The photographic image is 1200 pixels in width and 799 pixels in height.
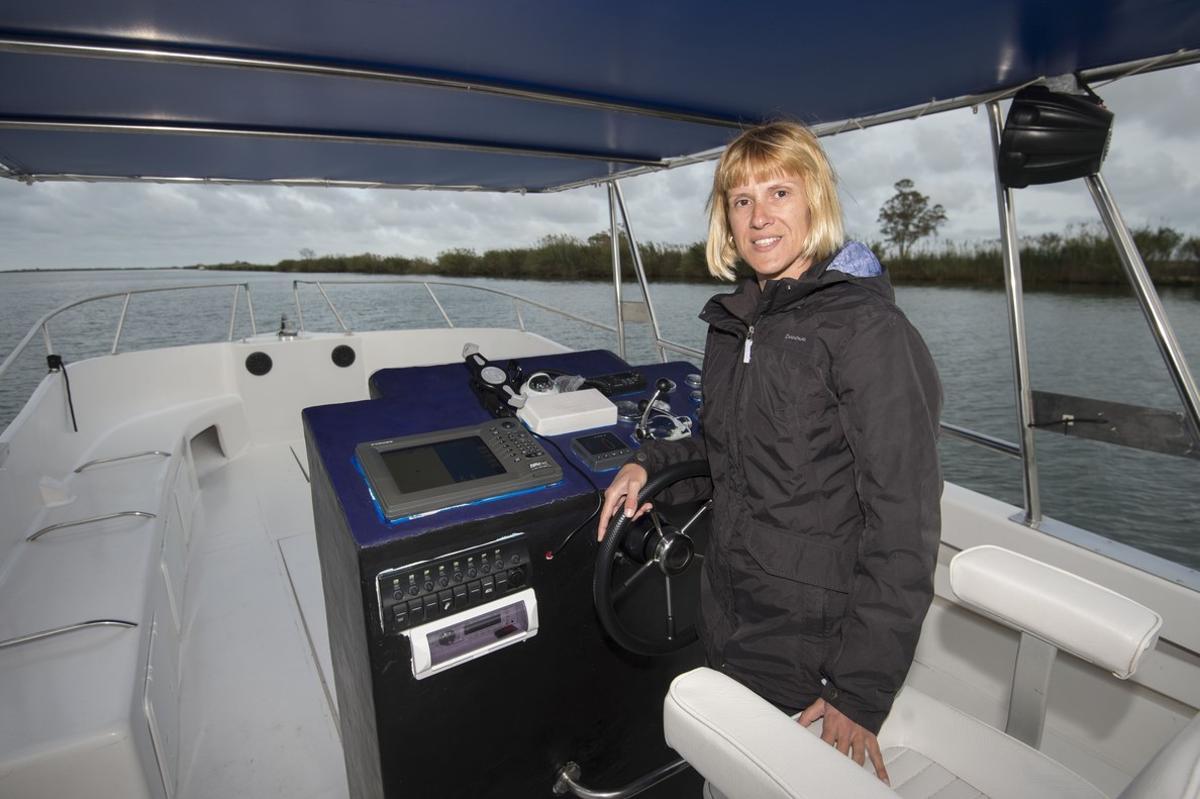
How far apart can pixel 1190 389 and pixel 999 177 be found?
0.55 meters

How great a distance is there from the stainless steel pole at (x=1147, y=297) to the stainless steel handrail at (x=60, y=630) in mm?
Result: 2145

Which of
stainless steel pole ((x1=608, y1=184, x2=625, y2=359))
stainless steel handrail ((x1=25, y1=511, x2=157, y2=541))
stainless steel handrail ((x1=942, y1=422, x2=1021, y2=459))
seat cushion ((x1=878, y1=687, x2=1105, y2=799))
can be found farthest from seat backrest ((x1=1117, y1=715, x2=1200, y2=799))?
stainless steel pole ((x1=608, y1=184, x2=625, y2=359))

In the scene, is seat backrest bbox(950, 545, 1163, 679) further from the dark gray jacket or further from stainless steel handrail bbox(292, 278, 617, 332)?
stainless steel handrail bbox(292, 278, 617, 332)

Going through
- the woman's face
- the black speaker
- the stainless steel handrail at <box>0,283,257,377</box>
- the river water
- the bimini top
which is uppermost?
the bimini top

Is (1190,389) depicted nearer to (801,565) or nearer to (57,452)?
(801,565)

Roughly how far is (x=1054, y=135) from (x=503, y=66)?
115 centimetres

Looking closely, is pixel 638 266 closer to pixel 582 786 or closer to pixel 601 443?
pixel 601 443

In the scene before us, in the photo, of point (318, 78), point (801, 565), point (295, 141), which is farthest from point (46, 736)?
point (295, 141)

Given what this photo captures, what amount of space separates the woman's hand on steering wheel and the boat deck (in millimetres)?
1019

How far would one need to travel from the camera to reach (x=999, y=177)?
4.21 feet

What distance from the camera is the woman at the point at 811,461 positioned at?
2.38 feet

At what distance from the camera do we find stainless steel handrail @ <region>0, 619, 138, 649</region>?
115 centimetres

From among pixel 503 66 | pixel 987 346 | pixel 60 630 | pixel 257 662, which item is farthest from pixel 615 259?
pixel 987 346

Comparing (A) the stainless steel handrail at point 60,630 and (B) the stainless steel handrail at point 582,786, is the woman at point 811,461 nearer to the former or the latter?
(B) the stainless steel handrail at point 582,786
